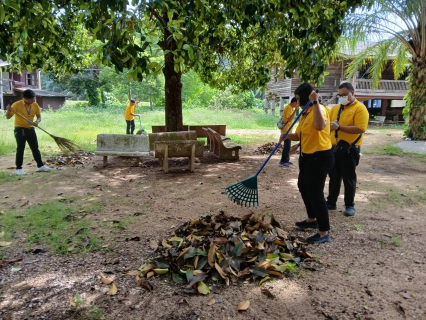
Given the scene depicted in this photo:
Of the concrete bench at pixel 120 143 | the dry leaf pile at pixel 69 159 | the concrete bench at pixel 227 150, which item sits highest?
the concrete bench at pixel 120 143

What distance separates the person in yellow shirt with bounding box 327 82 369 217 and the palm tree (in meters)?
8.26

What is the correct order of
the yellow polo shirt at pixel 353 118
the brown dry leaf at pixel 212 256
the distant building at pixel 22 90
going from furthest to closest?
the distant building at pixel 22 90, the yellow polo shirt at pixel 353 118, the brown dry leaf at pixel 212 256

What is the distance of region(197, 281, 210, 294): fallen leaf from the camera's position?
108 inches

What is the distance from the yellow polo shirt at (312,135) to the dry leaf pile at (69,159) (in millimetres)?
6424

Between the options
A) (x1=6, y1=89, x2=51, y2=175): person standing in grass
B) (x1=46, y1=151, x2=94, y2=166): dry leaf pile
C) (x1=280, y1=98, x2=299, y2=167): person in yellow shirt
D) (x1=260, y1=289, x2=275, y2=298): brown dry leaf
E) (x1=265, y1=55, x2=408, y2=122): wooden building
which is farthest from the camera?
(x1=265, y1=55, x2=408, y2=122): wooden building

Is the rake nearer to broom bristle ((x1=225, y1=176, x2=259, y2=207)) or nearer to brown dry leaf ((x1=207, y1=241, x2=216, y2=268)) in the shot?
broom bristle ((x1=225, y1=176, x2=259, y2=207))

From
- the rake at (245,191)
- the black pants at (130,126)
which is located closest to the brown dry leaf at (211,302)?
the rake at (245,191)

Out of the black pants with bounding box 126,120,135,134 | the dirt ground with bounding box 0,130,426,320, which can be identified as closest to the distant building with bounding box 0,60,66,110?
the black pants with bounding box 126,120,135,134

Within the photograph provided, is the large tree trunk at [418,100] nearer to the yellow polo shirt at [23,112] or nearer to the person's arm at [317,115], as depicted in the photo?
the person's arm at [317,115]

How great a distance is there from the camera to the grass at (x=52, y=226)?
382 centimetres

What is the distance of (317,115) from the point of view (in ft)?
11.2

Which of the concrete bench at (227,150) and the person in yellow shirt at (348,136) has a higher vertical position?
the person in yellow shirt at (348,136)

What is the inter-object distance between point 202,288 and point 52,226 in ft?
8.14

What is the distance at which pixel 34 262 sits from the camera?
3.39 metres
